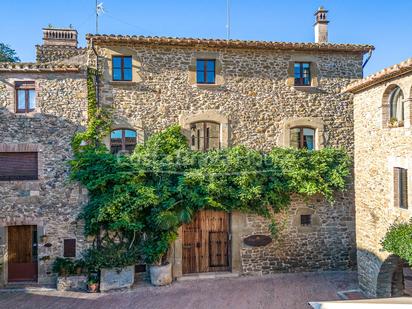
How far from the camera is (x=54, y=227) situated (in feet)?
38.9

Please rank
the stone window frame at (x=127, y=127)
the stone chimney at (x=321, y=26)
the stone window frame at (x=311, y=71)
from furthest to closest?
the stone chimney at (x=321, y=26)
the stone window frame at (x=311, y=71)
the stone window frame at (x=127, y=127)

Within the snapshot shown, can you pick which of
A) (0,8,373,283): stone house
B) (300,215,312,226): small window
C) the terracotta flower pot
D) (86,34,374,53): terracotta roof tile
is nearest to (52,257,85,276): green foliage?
(0,8,373,283): stone house

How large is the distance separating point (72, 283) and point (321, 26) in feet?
44.3

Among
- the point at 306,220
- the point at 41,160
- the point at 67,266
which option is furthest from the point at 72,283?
the point at 306,220

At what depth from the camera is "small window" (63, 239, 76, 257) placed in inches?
467

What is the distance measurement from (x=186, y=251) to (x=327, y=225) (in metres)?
5.46

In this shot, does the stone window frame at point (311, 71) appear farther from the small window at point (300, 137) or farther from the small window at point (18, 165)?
the small window at point (18, 165)

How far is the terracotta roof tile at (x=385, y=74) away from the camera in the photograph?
8.27 metres

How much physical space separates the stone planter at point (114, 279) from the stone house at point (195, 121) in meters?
1.48

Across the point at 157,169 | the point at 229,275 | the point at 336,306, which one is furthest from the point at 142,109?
the point at 336,306

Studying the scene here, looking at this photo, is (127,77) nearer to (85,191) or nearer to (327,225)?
(85,191)

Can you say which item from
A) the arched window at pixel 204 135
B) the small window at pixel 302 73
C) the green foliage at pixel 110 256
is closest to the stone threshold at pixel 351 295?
the arched window at pixel 204 135

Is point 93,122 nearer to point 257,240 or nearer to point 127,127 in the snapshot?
point 127,127

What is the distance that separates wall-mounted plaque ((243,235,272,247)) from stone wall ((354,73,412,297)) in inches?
127
